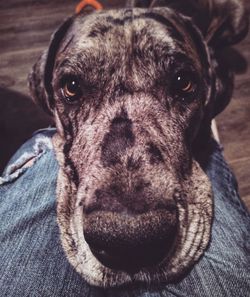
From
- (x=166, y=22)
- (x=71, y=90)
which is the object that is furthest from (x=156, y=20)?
(x=71, y=90)

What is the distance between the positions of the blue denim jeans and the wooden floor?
1280 millimetres

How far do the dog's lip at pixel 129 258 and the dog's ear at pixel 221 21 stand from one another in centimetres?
328

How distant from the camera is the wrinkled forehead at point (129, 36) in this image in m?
1.98

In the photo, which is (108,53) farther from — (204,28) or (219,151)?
(204,28)

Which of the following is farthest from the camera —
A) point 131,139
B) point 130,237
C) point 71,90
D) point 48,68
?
point 48,68

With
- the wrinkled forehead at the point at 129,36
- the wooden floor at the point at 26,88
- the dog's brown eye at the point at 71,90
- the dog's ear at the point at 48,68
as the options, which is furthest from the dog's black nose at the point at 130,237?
the wooden floor at the point at 26,88

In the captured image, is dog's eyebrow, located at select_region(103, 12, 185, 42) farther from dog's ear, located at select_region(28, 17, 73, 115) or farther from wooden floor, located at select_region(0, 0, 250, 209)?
wooden floor, located at select_region(0, 0, 250, 209)

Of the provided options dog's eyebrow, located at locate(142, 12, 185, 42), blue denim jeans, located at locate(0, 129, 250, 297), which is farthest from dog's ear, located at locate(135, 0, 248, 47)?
blue denim jeans, located at locate(0, 129, 250, 297)

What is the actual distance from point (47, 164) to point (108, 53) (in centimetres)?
87

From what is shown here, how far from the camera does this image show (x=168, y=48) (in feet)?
6.45

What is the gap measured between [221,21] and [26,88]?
263cm

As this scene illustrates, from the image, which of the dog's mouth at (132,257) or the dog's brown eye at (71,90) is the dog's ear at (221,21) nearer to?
the dog's brown eye at (71,90)

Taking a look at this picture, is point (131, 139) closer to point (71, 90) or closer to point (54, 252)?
point (71, 90)

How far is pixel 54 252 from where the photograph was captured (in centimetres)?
176
